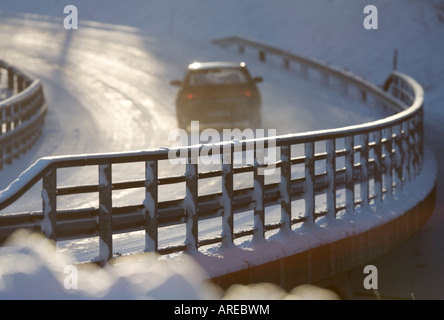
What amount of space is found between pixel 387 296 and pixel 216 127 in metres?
12.9

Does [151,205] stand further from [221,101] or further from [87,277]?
[221,101]

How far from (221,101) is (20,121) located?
4335 mm

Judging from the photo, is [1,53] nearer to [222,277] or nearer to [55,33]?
[55,33]

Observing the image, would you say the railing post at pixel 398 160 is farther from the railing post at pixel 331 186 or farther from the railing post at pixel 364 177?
the railing post at pixel 331 186

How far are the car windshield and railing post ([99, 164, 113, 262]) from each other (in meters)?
15.0

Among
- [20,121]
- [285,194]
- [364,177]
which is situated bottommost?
[20,121]

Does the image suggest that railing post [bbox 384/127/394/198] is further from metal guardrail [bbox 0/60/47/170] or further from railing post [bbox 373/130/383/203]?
metal guardrail [bbox 0/60/47/170]

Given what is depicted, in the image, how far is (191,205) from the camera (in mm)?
8742

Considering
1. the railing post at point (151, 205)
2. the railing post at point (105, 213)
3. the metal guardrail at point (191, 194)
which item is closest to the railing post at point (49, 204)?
the metal guardrail at point (191, 194)

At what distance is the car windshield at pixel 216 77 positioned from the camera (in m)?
23.0

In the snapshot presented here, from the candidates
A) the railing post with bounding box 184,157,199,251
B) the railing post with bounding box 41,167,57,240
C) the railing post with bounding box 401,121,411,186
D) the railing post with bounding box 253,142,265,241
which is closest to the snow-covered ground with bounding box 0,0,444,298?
the railing post with bounding box 401,121,411,186

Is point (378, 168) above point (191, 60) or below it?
above

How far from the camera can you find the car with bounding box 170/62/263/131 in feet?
73.6


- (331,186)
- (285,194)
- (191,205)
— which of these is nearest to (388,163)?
(331,186)
